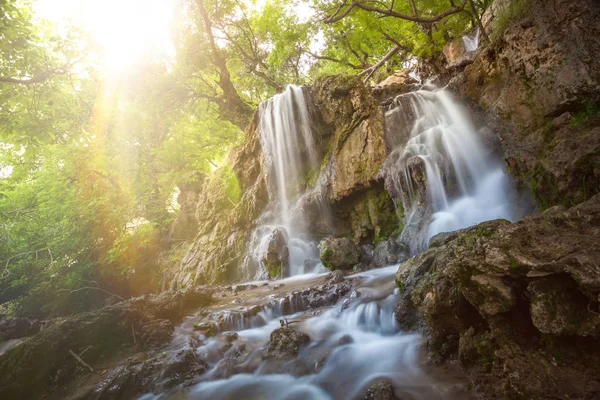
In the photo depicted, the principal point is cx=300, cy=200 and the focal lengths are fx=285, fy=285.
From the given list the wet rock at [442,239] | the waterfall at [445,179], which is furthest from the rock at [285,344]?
the waterfall at [445,179]

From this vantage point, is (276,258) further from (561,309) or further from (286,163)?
(561,309)

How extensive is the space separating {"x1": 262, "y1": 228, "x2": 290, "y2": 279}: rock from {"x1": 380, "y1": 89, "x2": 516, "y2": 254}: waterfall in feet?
14.0

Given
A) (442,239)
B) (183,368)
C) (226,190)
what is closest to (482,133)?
(442,239)

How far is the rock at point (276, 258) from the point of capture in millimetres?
10031

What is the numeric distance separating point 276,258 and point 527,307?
825cm

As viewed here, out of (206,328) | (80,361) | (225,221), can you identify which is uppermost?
(225,221)

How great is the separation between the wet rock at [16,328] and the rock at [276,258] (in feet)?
22.1

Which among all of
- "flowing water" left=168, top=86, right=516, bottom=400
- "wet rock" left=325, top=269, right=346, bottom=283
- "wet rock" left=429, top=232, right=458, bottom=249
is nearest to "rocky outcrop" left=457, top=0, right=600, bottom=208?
"flowing water" left=168, top=86, right=516, bottom=400

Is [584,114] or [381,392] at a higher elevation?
[584,114]

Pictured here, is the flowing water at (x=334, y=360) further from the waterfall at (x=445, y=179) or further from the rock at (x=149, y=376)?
the waterfall at (x=445, y=179)

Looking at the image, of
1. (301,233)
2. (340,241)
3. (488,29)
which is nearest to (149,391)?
(340,241)

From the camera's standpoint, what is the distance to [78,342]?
16.8 ft

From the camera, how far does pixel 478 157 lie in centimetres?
757

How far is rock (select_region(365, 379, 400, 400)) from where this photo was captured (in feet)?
9.16
